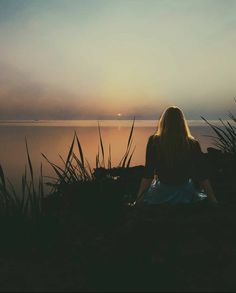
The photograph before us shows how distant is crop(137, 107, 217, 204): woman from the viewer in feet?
16.6

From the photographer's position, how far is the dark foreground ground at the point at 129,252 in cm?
371

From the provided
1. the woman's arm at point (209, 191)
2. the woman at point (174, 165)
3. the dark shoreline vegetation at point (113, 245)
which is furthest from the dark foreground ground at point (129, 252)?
the woman at point (174, 165)

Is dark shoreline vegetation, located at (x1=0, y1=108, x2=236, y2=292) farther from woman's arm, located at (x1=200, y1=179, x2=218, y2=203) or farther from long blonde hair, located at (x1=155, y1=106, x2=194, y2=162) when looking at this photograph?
long blonde hair, located at (x1=155, y1=106, x2=194, y2=162)

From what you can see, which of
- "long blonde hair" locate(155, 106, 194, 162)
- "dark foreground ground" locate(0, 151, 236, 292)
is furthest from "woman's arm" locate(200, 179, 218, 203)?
"long blonde hair" locate(155, 106, 194, 162)

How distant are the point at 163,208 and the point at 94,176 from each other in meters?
2.30

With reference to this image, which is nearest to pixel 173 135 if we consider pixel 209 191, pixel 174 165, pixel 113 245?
pixel 174 165

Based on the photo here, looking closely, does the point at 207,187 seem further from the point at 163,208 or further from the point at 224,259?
the point at 224,259

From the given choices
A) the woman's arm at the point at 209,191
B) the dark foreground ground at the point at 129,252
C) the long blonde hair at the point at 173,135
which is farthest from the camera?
the woman's arm at the point at 209,191

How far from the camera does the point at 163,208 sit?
192 inches

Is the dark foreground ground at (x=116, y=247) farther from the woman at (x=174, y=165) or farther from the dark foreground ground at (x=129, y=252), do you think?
the woman at (x=174, y=165)

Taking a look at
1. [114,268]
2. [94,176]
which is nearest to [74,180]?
[94,176]

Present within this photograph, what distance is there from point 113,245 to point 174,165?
1413mm

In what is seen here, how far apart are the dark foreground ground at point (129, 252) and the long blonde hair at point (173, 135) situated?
671 mm

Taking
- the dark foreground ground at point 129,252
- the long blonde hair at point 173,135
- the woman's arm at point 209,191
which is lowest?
the dark foreground ground at point 129,252
